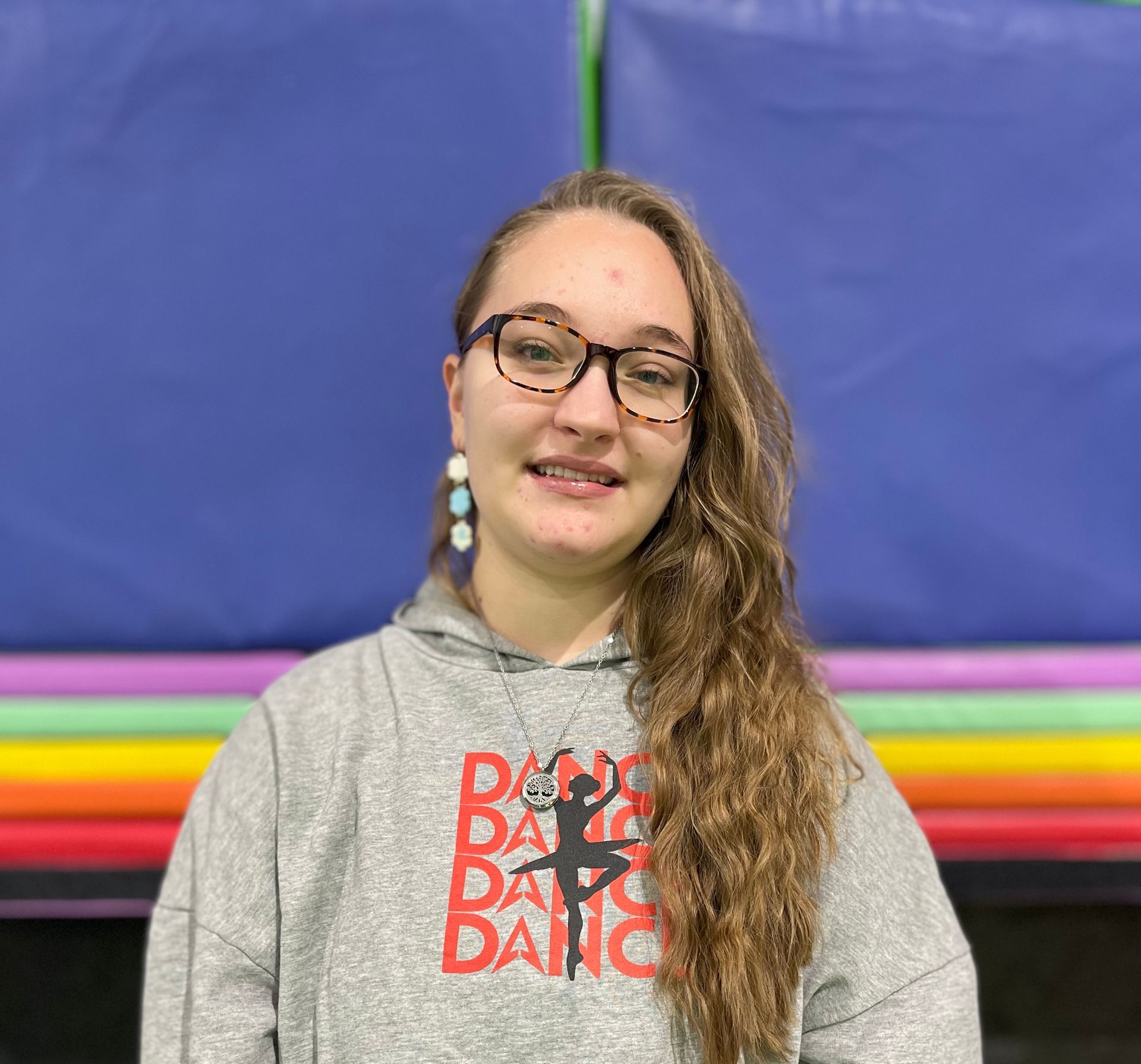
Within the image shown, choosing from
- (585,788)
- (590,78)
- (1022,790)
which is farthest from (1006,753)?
(590,78)

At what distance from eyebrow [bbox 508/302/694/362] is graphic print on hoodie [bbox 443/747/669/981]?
1.49ft

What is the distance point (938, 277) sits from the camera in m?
1.39

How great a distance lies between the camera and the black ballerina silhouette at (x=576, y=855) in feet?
3.03

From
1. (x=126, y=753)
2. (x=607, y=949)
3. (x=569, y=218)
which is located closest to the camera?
(x=607, y=949)

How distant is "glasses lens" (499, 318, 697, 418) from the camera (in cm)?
99

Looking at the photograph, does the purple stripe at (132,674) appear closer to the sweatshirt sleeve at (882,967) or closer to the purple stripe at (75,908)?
the purple stripe at (75,908)

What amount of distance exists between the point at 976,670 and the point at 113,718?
48.6 inches

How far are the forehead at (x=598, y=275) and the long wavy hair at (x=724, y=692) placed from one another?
3 centimetres

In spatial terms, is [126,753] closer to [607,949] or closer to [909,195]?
[607,949]

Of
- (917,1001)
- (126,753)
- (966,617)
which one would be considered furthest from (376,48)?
(917,1001)

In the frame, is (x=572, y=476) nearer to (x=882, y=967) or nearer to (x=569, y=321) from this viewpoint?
(x=569, y=321)

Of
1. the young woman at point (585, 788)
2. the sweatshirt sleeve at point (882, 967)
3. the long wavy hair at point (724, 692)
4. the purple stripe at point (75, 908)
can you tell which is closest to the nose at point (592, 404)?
the young woman at point (585, 788)

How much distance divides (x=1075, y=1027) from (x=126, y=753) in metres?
1.54

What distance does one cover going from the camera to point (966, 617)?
4.55 ft
